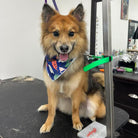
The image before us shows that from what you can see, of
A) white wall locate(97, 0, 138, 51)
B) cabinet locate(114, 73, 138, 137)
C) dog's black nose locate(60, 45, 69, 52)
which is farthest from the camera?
white wall locate(97, 0, 138, 51)

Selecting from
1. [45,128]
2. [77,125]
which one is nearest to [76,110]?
[77,125]

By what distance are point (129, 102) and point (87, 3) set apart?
5.02 feet

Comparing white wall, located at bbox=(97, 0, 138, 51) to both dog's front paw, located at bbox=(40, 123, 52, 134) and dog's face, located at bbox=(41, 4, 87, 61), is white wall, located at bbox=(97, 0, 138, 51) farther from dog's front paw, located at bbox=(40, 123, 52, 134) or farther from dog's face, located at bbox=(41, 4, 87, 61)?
dog's front paw, located at bbox=(40, 123, 52, 134)

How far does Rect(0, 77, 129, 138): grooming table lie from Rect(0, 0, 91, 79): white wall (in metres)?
0.46

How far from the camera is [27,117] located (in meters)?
0.97

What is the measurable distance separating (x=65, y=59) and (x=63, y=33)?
14 cm

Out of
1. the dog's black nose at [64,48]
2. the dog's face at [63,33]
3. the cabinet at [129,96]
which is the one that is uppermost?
the dog's face at [63,33]

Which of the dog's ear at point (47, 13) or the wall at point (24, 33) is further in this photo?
the wall at point (24, 33)

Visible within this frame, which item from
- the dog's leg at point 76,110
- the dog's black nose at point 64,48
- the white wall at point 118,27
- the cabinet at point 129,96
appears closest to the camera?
the dog's black nose at point 64,48

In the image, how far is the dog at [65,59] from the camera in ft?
2.58

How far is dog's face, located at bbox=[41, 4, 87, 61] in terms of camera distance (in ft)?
2.55

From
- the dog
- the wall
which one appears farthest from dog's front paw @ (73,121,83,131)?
the wall

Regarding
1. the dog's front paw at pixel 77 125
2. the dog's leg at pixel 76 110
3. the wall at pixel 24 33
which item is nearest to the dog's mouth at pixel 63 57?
the dog's leg at pixel 76 110

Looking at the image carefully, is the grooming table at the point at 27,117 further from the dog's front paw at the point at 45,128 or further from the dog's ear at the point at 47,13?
the dog's ear at the point at 47,13
